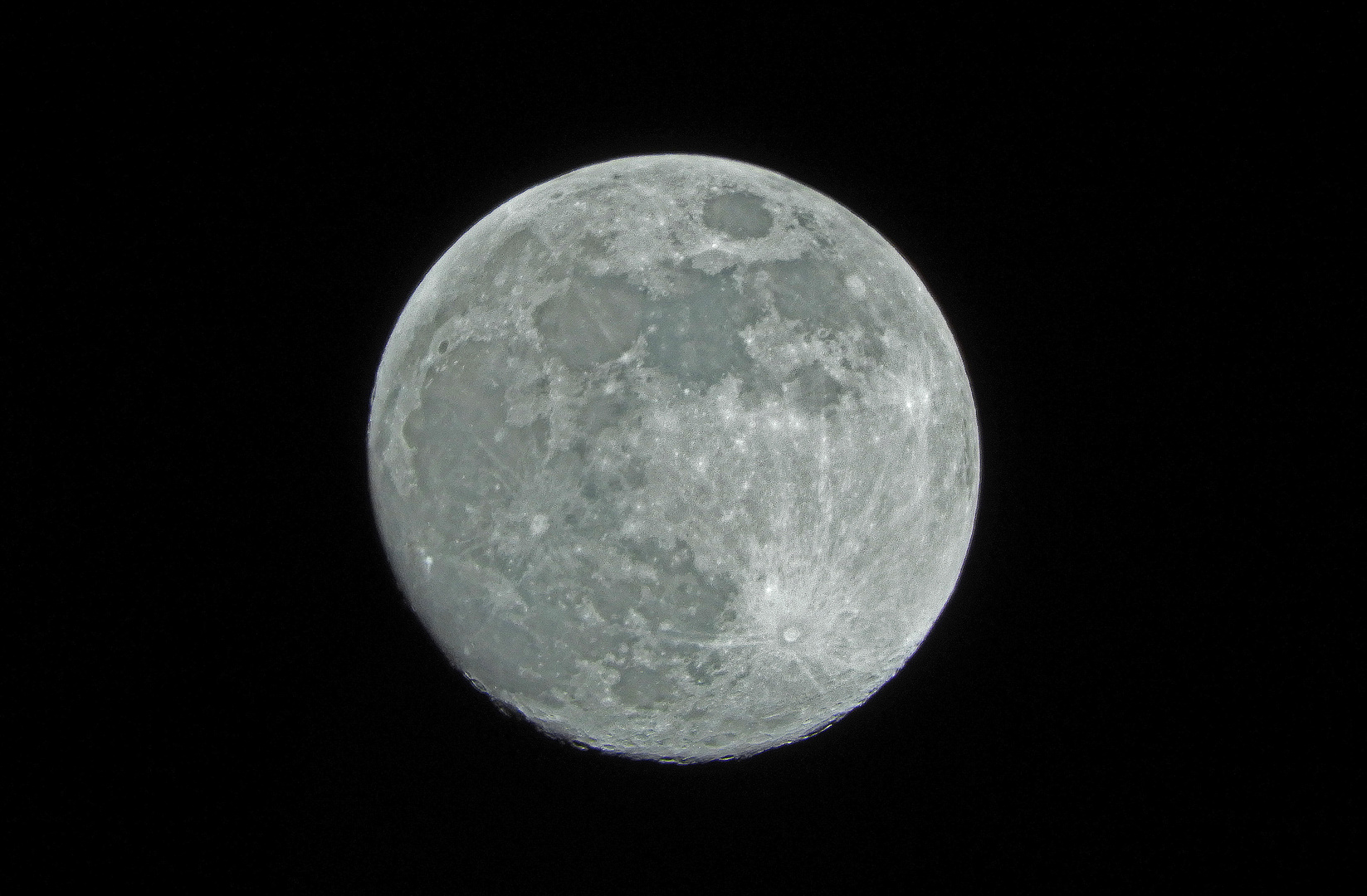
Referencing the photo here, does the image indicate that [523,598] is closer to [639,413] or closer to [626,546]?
[626,546]

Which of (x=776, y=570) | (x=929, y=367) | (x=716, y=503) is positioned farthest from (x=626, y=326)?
(x=929, y=367)

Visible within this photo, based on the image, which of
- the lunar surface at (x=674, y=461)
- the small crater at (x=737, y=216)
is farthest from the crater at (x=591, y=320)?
the small crater at (x=737, y=216)

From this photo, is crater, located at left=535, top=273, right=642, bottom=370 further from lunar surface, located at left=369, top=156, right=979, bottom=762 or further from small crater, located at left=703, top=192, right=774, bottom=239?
small crater, located at left=703, top=192, right=774, bottom=239

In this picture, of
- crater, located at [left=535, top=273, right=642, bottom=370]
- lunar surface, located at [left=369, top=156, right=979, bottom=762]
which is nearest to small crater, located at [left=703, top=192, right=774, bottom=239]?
lunar surface, located at [left=369, top=156, right=979, bottom=762]

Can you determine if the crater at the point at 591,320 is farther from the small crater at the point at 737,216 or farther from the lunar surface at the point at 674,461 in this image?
the small crater at the point at 737,216

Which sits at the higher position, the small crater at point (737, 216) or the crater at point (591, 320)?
the small crater at point (737, 216)

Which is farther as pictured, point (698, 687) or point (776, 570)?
point (698, 687)
